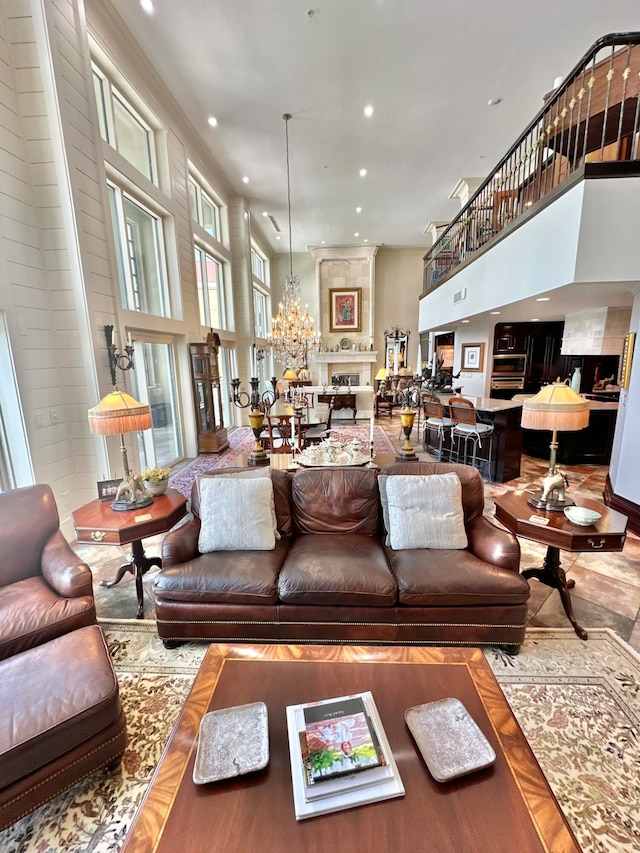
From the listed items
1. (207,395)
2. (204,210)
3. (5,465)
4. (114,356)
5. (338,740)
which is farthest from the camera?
(204,210)

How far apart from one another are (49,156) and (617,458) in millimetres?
6493

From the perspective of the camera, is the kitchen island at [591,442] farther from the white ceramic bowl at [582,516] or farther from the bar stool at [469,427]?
the white ceramic bowl at [582,516]

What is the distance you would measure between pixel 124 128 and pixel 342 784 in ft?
22.4

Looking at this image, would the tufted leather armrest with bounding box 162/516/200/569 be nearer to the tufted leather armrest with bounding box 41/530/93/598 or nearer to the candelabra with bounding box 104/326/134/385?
the tufted leather armrest with bounding box 41/530/93/598

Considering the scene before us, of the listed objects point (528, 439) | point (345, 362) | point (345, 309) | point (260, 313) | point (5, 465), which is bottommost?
point (528, 439)

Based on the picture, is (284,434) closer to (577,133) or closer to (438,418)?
(438,418)

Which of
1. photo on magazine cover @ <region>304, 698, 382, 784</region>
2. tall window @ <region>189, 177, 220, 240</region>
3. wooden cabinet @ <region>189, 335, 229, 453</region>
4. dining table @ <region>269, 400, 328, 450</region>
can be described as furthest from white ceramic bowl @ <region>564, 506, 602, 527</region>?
tall window @ <region>189, 177, 220, 240</region>

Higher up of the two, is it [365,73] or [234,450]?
[365,73]

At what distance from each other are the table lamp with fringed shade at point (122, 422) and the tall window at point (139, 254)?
2.74 m

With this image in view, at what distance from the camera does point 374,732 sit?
123cm

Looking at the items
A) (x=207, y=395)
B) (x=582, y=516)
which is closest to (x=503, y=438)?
(x=582, y=516)

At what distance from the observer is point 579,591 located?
2787 millimetres

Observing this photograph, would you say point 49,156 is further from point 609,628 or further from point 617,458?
point 617,458

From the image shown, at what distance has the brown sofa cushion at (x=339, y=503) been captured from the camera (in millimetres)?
2717
